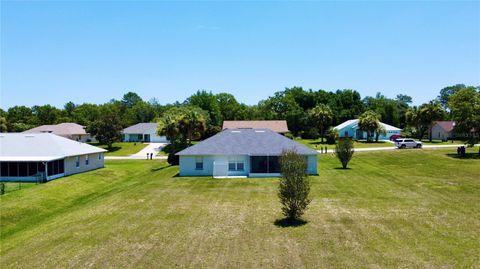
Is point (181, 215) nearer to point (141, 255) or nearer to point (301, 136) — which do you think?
point (141, 255)

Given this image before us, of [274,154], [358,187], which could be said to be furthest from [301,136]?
[358,187]

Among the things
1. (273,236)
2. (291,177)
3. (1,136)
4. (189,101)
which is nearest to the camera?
(273,236)

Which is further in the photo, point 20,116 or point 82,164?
point 20,116

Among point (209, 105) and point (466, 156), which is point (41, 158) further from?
point (209, 105)

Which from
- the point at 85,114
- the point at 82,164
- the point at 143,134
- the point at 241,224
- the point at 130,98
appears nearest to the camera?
the point at 241,224

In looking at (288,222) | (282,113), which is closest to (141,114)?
(282,113)

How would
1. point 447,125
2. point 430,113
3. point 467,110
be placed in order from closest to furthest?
point 467,110 < point 430,113 < point 447,125

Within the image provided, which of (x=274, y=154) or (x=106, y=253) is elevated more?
(x=274, y=154)

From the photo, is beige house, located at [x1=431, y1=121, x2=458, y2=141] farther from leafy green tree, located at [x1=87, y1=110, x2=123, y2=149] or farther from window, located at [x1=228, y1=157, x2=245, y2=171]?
leafy green tree, located at [x1=87, y1=110, x2=123, y2=149]
